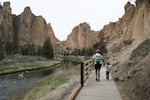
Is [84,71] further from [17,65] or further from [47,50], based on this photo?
[47,50]

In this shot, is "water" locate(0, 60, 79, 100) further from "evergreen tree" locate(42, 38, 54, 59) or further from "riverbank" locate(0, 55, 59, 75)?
"evergreen tree" locate(42, 38, 54, 59)

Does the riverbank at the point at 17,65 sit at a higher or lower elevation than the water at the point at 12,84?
higher

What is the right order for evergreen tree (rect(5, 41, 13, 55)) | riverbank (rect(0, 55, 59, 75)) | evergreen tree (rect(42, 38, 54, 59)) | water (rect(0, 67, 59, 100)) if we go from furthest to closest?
evergreen tree (rect(42, 38, 54, 59)) < evergreen tree (rect(5, 41, 13, 55)) < riverbank (rect(0, 55, 59, 75)) < water (rect(0, 67, 59, 100))

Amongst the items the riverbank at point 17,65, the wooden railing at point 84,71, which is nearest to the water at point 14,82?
the wooden railing at point 84,71

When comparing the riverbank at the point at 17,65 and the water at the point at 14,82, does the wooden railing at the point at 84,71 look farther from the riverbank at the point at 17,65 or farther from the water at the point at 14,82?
the riverbank at the point at 17,65

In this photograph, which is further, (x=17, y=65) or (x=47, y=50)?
(x=47, y=50)

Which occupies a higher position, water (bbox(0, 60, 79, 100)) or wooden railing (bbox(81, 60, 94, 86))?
wooden railing (bbox(81, 60, 94, 86))

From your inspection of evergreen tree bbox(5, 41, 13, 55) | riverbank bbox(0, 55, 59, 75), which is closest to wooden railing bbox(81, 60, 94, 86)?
riverbank bbox(0, 55, 59, 75)

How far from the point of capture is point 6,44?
13762 centimetres

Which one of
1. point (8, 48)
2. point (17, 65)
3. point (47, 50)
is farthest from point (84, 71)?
point (47, 50)

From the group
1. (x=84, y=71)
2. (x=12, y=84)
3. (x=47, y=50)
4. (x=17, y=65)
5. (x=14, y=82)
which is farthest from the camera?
(x=47, y=50)

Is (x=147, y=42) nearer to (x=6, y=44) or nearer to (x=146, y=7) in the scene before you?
(x=146, y=7)

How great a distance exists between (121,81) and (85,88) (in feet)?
8.46

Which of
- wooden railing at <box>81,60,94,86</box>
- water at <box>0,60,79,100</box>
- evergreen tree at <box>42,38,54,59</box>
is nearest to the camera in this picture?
wooden railing at <box>81,60,94,86</box>
